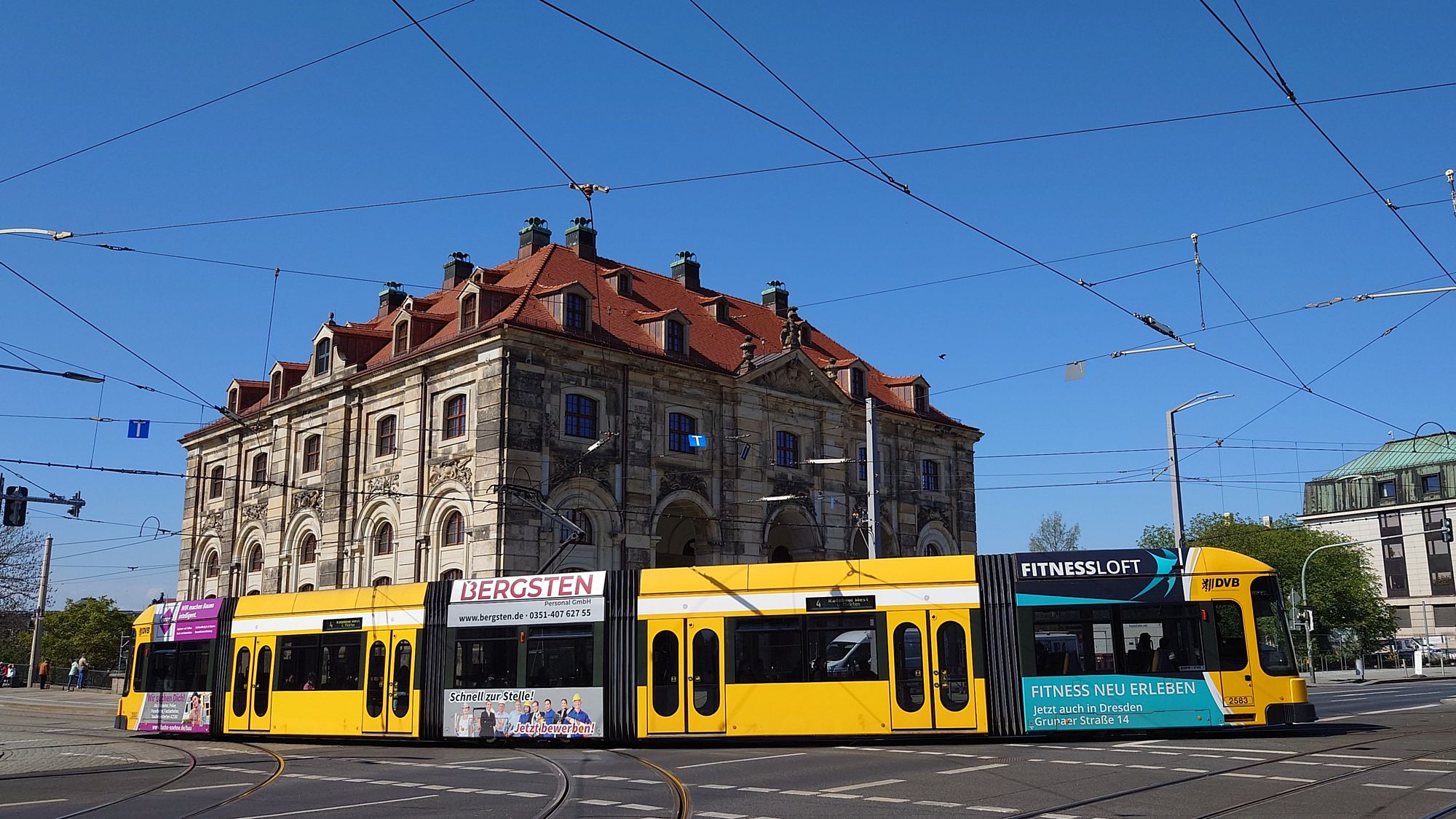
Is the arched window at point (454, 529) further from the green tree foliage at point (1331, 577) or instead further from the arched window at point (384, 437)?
the green tree foliage at point (1331, 577)

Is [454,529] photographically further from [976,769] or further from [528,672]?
[976,769]

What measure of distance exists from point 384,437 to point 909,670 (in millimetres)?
25314

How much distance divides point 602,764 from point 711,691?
348 centimetres

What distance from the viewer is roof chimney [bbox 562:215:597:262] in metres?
45.5

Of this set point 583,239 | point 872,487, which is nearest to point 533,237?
point 583,239

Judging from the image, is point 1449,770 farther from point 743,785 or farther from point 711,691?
Answer: point 711,691

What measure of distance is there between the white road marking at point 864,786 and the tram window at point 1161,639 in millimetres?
6572

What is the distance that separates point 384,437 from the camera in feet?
132

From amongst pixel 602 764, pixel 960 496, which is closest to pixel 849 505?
pixel 960 496

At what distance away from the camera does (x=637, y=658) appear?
2092 centimetres

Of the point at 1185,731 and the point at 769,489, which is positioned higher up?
the point at 769,489

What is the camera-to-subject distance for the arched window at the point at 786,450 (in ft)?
140

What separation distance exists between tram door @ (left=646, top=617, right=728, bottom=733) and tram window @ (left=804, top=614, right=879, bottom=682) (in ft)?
5.20

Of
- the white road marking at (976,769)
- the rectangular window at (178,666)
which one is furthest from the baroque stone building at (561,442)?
the white road marking at (976,769)
